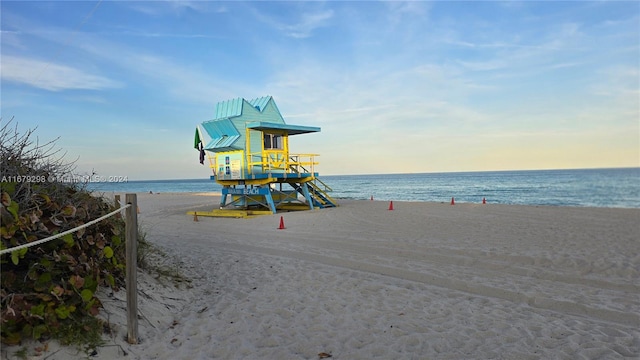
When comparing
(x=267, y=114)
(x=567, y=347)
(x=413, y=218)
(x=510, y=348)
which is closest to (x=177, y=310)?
(x=510, y=348)

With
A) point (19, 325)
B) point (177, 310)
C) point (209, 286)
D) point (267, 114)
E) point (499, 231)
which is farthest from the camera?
point (267, 114)

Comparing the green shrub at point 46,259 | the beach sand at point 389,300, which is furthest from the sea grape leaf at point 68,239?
the beach sand at point 389,300

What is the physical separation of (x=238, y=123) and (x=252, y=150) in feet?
4.76

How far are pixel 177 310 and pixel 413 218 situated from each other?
1351 centimetres

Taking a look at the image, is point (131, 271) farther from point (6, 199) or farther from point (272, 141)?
point (272, 141)

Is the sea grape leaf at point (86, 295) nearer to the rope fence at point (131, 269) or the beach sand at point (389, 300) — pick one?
the rope fence at point (131, 269)

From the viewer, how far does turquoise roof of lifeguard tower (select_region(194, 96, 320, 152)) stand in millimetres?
19141

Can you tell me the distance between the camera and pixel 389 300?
20.5ft

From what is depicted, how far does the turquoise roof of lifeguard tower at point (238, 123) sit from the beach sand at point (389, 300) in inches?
314

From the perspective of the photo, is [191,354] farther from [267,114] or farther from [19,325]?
[267,114]

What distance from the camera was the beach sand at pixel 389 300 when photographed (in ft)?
14.8

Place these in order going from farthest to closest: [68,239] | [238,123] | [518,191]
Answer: [518,191]
[238,123]
[68,239]

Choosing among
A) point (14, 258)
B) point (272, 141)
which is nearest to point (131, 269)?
point (14, 258)

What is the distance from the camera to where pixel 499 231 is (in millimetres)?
13406
